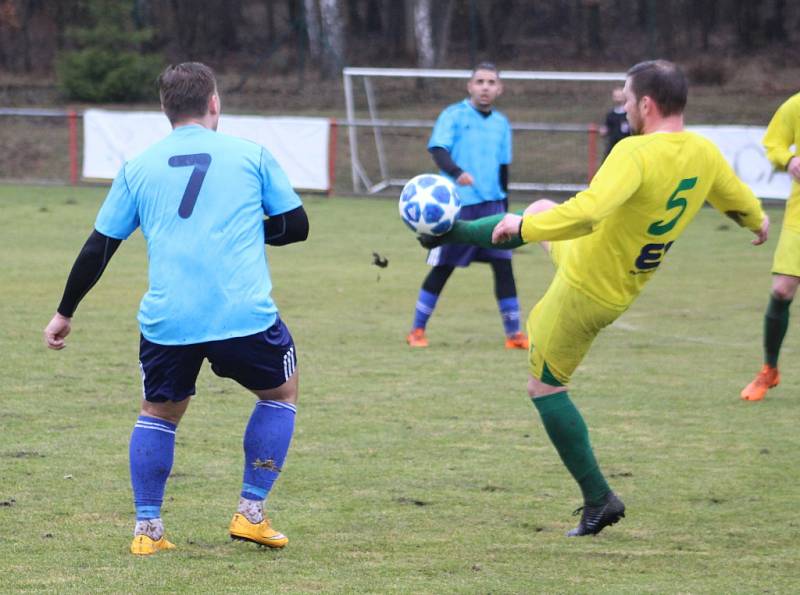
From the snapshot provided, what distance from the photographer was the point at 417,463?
616 cm

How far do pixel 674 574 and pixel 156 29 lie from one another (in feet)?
101

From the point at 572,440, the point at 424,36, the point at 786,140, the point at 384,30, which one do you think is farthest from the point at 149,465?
the point at 384,30

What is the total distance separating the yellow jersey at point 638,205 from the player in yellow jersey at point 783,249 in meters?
2.41

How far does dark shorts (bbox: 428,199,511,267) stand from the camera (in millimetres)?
9603

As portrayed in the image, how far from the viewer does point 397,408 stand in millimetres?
7387

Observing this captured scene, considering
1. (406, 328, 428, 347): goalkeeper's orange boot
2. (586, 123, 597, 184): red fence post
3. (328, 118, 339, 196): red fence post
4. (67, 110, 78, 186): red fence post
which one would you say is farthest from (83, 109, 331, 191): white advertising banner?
(406, 328, 428, 347): goalkeeper's orange boot

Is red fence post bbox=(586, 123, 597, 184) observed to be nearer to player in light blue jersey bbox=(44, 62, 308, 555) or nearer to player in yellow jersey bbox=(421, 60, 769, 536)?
player in yellow jersey bbox=(421, 60, 769, 536)

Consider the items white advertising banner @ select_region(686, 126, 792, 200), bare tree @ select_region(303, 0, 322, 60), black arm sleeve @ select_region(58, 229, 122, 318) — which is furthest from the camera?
bare tree @ select_region(303, 0, 322, 60)

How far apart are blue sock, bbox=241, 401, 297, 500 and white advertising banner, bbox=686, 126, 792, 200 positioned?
16573 millimetres

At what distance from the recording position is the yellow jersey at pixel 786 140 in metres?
7.50

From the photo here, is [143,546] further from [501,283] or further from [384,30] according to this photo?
[384,30]

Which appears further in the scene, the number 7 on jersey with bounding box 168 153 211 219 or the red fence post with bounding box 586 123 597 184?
the red fence post with bounding box 586 123 597 184

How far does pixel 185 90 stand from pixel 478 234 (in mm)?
1130

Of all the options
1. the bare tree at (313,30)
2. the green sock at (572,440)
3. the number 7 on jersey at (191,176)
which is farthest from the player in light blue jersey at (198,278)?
the bare tree at (313,30)
